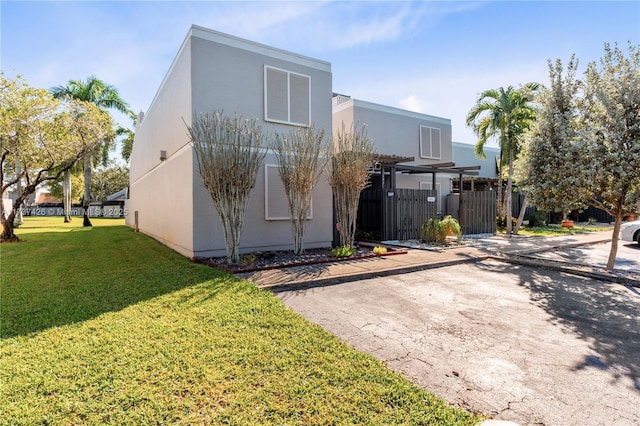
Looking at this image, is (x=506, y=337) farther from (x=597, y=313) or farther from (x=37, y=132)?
(x=37, y=132)

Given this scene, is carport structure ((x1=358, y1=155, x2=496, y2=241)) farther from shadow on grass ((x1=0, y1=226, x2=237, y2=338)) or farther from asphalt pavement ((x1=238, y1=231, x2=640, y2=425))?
shadow on grass ((x1=0, y1=226, x2=237, y2=338))

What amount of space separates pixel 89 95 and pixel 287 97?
20986 mm

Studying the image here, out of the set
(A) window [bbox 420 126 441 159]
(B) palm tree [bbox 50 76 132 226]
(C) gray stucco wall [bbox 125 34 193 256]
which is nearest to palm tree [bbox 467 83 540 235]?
(A) window [bbox 420 126 441 159]

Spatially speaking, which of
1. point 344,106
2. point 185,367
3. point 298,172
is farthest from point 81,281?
point 344,106

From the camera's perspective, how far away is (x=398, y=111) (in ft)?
51.5

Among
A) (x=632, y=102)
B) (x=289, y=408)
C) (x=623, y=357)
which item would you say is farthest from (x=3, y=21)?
(x=632, y=102)

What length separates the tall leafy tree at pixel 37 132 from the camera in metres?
11.8

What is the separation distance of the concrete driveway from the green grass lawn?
40 centimetres

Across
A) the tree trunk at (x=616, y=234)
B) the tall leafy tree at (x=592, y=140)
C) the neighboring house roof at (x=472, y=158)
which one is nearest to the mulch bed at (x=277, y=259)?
the tall leafy tree at (x=592, y=140)

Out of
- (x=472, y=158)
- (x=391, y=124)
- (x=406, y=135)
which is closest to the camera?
(x=391, y=124)

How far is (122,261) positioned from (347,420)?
7.91m

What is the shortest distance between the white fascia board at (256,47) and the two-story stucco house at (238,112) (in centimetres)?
3

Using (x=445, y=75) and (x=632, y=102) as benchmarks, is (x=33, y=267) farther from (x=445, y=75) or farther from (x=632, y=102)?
(x=632, y=102)

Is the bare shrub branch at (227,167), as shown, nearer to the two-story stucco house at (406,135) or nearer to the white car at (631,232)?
the two-story stucco house at (406,135)
